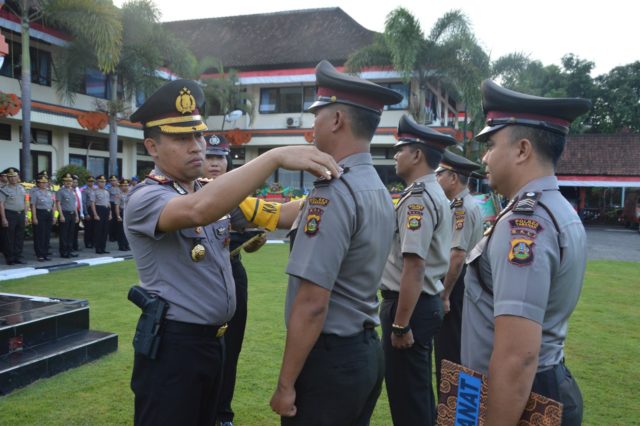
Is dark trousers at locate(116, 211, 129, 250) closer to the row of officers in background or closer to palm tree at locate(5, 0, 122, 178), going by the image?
the row of officers in background

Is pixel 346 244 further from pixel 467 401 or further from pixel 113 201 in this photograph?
pixel 113 201

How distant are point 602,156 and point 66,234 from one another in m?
28.6

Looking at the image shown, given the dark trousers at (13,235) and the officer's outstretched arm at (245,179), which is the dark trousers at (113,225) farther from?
the officer's outstretched arm at (245,179)

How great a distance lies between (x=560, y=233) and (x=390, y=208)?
2.31 ft

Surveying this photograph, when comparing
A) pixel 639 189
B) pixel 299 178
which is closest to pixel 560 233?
pixel 299 178

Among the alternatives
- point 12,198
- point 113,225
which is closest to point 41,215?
point 12,198


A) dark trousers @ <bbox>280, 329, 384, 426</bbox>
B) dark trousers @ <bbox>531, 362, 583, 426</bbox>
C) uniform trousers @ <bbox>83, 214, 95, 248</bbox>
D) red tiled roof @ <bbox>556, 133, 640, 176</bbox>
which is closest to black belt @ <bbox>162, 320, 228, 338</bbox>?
dark trousers @ <bbox>280, 329, 384, 426</bbox>

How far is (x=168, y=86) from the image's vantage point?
2326 mm

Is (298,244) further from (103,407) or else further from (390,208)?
(103,407)

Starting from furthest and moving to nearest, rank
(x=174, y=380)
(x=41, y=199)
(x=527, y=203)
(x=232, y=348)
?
(x=41, y=199), (x=232, y=348), (x=174, y=380), (x=527, y=203)

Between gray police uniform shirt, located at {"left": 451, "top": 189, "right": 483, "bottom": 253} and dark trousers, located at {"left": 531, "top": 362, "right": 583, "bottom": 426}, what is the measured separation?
8.14 ft

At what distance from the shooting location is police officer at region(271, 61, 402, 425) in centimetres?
185

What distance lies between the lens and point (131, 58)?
18672mm

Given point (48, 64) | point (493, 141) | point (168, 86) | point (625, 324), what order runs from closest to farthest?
point (493, 141), point (168, 86), point (625, 324), point (48, 64)
